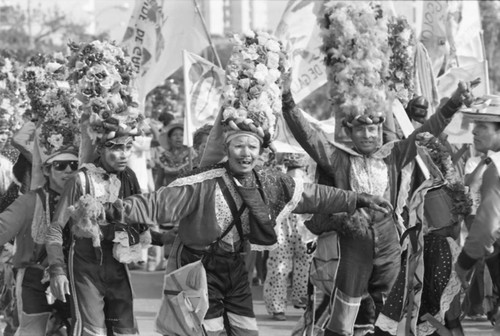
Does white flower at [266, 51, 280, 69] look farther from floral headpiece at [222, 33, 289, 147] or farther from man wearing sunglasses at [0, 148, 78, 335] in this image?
man wearing sunglasses at [0, 148, 78, 335]

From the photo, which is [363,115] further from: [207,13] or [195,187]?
[207,13]

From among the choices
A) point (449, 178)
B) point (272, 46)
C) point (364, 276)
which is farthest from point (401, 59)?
point (272, 46)

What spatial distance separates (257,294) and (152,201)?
22.8 feet

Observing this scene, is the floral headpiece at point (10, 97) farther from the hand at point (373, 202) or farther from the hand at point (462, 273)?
the hand at point (462, 273)

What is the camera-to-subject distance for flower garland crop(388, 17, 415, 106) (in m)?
9.44

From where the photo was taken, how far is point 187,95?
13102 millimetres

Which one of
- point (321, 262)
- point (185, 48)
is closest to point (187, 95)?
point (185, 48)

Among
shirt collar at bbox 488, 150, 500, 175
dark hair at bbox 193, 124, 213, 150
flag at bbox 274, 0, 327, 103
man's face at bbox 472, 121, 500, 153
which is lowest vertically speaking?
shirt collar at bbox 488, 150, 500, 175

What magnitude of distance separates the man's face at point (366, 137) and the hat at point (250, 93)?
1.17 metres

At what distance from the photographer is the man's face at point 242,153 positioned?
24.3 feet

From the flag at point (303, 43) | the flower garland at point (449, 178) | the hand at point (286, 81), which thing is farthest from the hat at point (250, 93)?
the flag at point (303, 43)

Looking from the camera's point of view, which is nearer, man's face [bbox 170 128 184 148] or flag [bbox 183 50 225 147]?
flag [bbox 183 50 225 147]

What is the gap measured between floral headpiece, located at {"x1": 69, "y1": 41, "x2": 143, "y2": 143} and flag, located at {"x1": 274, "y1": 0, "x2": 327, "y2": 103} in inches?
200

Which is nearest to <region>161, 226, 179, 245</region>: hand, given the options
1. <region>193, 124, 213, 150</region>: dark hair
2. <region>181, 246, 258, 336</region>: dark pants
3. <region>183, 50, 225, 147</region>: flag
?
<region>181, 246, 258, 336</region>: dark pants
